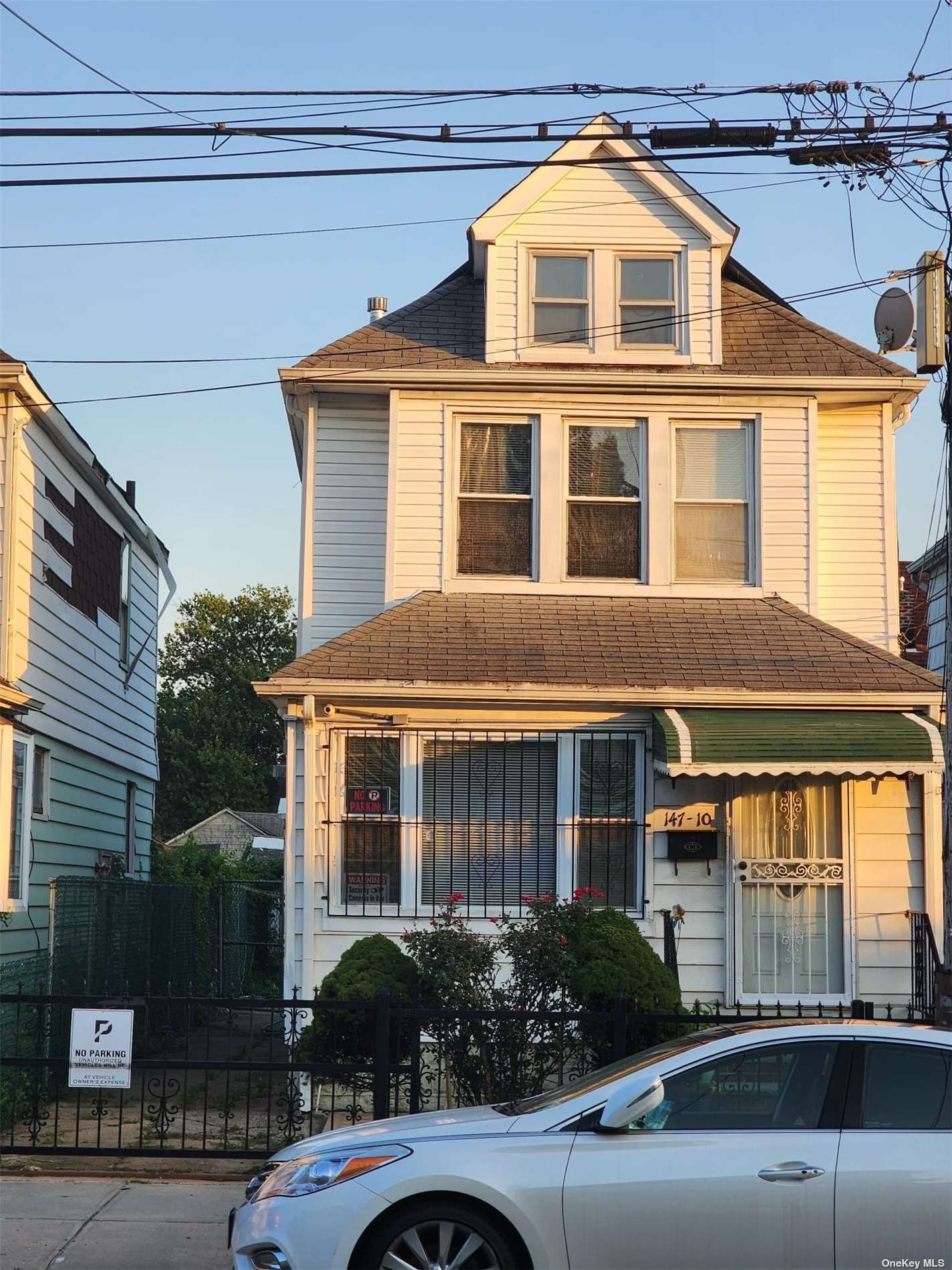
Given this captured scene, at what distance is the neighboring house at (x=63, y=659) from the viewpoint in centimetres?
1352

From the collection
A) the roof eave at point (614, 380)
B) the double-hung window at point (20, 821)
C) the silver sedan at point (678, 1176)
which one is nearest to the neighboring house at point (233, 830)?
the double-hung window at point (20, 821)

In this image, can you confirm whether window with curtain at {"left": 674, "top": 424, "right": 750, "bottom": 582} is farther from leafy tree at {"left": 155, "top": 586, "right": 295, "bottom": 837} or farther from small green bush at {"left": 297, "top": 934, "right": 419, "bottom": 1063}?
leafy tree at {"left": 155, "top": 586, "right": 295, "bottom": 837}

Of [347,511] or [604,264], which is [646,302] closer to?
[604,264]

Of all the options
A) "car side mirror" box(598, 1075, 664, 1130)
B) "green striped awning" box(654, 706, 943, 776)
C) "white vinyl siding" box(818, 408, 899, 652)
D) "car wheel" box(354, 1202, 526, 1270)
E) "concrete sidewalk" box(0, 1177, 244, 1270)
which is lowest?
"concrete sidewalk" box(0, 1177, 244, 1270)

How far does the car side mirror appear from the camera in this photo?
5.72 metres

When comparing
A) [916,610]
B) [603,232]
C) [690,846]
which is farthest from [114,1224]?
[916,610]

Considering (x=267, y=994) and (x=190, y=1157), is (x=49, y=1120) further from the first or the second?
(x=267, y=994)

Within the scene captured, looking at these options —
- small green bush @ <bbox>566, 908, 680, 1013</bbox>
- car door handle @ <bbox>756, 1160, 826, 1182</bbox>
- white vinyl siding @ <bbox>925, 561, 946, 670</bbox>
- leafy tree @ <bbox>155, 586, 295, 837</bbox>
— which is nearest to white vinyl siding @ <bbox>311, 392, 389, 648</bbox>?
small green bush @ <bbox>566, 908, 680, 1013</bbox>

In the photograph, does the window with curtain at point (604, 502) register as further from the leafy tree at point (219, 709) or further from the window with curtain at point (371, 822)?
the leafy tree at point (219, 709)

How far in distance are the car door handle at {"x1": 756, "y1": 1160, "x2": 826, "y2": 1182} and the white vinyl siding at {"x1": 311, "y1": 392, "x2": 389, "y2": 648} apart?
331 inches

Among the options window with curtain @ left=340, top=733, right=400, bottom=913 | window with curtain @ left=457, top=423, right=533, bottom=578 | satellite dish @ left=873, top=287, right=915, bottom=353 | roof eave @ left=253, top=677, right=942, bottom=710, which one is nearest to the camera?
satellite dish @ left=873, top=287, right=915, bottom=353

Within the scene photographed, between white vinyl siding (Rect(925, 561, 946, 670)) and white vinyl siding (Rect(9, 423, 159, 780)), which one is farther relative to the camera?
white vinyl siding (Rect(925, 561, 946, 670))

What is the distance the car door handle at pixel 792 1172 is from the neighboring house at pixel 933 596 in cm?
1604

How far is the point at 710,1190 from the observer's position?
221 inches
